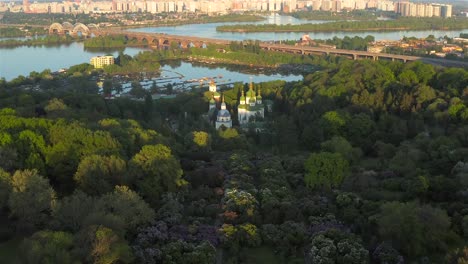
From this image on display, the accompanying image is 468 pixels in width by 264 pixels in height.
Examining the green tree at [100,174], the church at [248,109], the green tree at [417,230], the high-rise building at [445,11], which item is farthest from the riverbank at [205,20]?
the green tree at [417,230]

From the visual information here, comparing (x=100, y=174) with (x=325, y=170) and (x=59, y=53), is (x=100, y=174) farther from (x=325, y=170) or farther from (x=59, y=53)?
(x=59, y=53)

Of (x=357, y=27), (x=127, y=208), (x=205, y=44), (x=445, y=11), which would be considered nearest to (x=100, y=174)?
(x=127, y=208)

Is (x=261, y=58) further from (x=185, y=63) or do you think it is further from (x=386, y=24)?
(x=386, y=24)

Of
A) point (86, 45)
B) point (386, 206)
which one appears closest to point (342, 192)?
point (386, 206)

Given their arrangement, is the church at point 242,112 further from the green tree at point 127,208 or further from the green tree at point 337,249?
the green tree at point 337,249

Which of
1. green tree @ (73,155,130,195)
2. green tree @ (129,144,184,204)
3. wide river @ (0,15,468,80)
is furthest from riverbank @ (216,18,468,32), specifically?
green tree @ (73,155,130,195)

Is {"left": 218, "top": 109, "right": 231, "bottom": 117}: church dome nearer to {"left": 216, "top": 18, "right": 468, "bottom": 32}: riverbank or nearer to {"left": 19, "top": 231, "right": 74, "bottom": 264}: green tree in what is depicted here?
{"left": 19, "top": 231, "right": 74, "bottom": 264}: green tree
